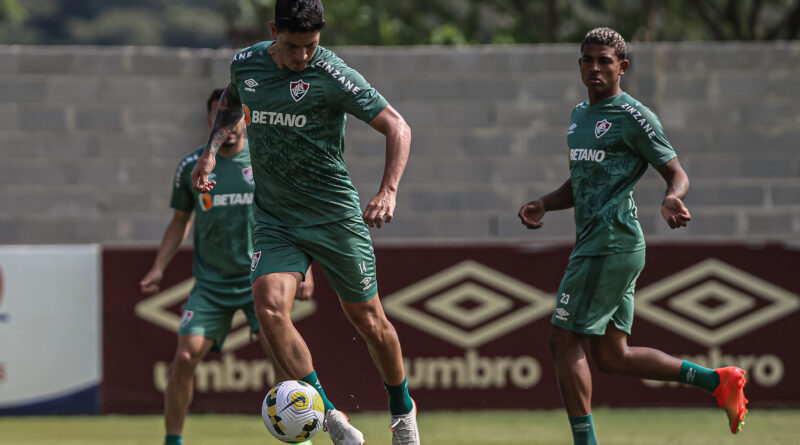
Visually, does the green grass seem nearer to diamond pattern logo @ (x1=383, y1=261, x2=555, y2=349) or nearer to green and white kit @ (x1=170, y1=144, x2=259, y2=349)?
diamond pattern logo @ (x1=383, y1=261, x2=555, y2=349)

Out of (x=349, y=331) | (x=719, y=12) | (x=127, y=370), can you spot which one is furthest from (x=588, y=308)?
(x=719, y=12)

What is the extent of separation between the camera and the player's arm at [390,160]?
554 cm

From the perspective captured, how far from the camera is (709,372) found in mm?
6570

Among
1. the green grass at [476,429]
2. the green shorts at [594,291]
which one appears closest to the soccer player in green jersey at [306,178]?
the green shorts at [594,291]

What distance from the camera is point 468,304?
10.0 metres

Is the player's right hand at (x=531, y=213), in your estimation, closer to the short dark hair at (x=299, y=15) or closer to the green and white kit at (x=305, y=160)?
the green and white kit at (x=305, y=160)

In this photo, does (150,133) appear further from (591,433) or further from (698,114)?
(591,433)

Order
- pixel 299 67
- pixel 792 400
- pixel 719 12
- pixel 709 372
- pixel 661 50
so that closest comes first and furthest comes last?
pixel 299 67 < pixel 709 372 < pixel 792 400 < pixel 661 50 < pixel 719 12

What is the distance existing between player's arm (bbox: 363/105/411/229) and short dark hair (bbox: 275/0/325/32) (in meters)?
0.55

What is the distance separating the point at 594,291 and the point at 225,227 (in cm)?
240

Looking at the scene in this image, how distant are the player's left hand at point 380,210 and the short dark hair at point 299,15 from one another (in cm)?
85

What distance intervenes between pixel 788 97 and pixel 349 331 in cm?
481

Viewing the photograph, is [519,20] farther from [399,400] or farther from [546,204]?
[399,400]

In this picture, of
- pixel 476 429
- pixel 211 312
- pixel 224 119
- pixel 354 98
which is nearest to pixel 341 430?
pixel 354 98
